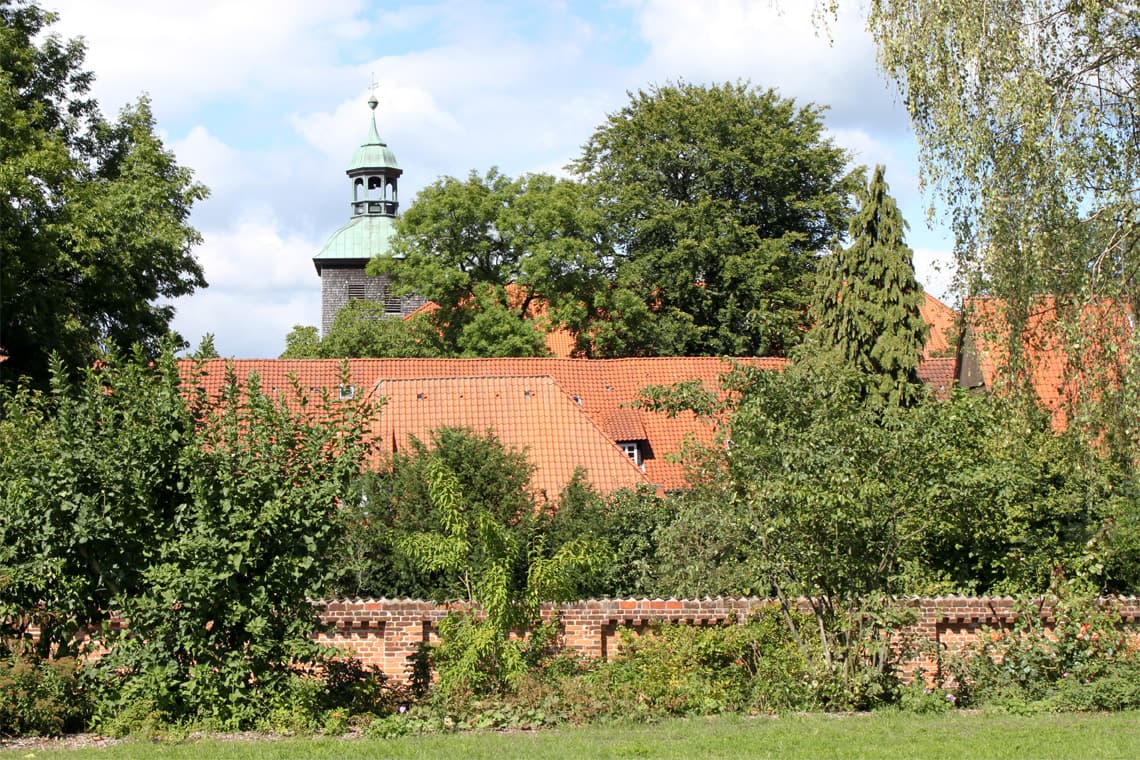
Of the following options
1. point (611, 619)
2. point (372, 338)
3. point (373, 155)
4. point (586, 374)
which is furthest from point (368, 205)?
point (611, 619)

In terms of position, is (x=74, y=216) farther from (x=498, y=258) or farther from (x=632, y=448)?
(x=498, y=258)

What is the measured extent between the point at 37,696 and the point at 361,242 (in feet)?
195

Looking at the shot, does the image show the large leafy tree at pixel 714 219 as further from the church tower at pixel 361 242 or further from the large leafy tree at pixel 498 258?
the church tower at pixel 361 242

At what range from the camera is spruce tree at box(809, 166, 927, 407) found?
26734 mm

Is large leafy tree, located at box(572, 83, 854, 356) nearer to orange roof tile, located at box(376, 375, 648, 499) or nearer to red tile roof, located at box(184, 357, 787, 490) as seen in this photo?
red tile roof, located at box(184, 357, 787, 490)

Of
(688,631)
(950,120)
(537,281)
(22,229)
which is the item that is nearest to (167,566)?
(688,631)

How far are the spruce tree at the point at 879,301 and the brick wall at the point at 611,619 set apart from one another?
12820mm

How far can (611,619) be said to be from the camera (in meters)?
13.6

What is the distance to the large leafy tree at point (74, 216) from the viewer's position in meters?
21.3

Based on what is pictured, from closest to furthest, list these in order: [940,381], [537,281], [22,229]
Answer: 1. [22,229]
2. [940,381]
3. [537,281]

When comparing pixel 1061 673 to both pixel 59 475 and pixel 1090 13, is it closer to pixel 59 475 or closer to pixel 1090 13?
pixel 1090 13

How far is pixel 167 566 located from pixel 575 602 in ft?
13.5

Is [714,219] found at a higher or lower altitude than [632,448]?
higher

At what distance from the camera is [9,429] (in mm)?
12180
